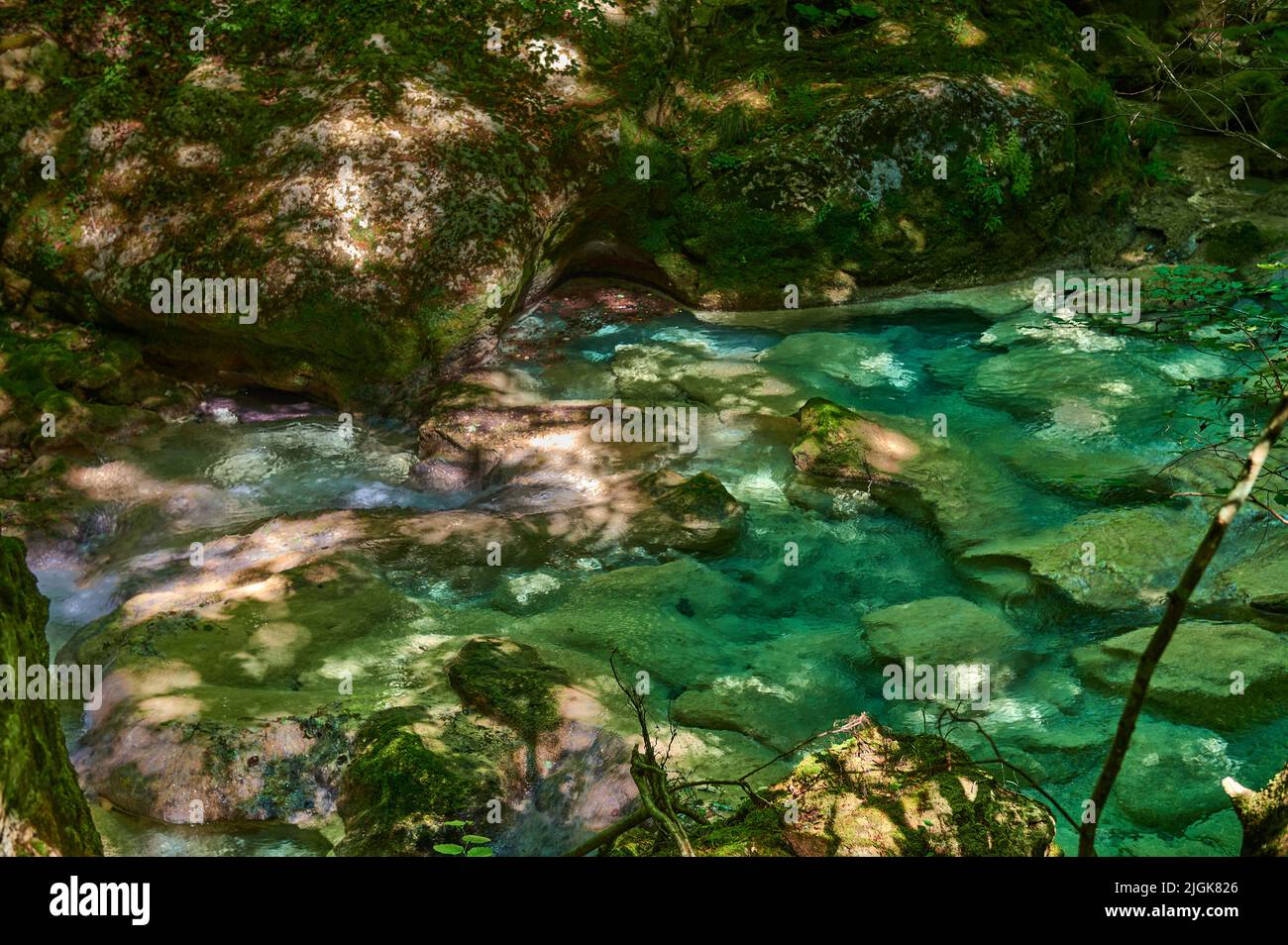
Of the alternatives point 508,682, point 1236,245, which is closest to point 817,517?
point 508,682

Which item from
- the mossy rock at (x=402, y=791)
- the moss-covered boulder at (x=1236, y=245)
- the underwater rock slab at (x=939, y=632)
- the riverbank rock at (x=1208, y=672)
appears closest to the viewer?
the mossy rock at (x=402, y=791)

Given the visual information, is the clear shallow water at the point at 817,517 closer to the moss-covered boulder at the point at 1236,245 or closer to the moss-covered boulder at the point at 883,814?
the moss-covered boulder at the point at 883,814

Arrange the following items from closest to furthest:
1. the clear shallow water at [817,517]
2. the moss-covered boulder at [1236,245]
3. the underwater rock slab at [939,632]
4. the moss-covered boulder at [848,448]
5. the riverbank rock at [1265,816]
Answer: the riverbank rock at [1265,816] < the clear shallow water at [817,517] < the underwater rock slab at [939,632] < the moss-covered boulder at [848,448] < the moss-covered boulder at [1236,245]

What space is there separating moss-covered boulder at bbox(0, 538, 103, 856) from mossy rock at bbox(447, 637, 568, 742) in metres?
2.20

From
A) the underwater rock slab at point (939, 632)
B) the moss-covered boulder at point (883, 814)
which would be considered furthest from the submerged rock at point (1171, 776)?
the moss-covered boulder at point (883, 814)

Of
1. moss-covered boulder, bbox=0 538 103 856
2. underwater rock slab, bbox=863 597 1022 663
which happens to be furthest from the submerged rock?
moss-covered boulder, bbox=0 538 103 856

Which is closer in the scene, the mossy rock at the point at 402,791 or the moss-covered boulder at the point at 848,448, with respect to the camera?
the mossy rock at the point at 402,791

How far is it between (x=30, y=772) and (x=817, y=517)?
19.1ft

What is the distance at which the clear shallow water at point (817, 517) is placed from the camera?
5.27 metres

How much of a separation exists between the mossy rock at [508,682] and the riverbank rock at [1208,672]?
296cm

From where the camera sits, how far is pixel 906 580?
7.23 m

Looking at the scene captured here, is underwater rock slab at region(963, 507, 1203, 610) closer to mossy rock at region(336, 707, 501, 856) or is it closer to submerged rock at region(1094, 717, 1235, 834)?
submerged rock at region(1094, 717, 1235, 834)

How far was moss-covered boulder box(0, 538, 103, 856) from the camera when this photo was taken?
286 centimetres

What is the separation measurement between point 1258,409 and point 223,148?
908 centimetres
